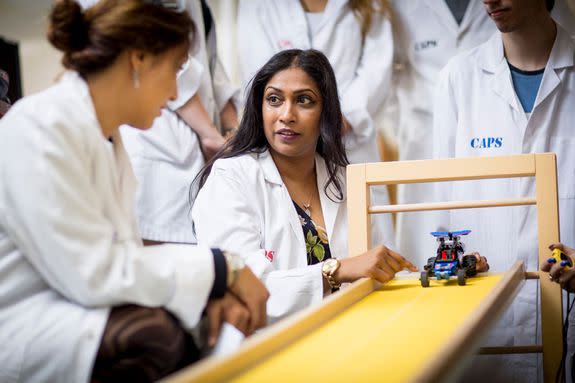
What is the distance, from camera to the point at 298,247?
6.93ft

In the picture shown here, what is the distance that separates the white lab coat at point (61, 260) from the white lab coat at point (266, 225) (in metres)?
0.65

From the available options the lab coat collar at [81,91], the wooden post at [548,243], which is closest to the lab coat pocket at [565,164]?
the wooden post at [548,243]

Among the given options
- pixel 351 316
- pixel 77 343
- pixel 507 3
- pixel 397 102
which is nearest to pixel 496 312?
pixel 351 316

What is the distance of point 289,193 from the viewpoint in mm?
2252

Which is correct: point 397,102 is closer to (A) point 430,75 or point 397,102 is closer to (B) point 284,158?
(A) point 430,75

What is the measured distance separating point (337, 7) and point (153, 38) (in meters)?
1.97

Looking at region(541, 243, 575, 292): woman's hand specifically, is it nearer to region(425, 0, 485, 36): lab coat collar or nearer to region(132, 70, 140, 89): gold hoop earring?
region(132, 70, 140, 89): gold hoop earring

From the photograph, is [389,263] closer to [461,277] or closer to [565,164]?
[461,277]

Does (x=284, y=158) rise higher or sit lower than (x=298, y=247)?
higher

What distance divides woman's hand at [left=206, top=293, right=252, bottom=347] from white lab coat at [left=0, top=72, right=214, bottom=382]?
61 mm

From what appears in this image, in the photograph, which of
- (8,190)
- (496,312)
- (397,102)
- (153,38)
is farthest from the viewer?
(397,102)

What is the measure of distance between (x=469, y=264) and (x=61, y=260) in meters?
1.19

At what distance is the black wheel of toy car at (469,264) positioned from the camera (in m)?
1.94

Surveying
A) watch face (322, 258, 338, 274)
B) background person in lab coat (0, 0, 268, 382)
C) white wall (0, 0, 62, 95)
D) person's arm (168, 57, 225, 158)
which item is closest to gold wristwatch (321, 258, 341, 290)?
watch face (322, 258, 338, 274)
